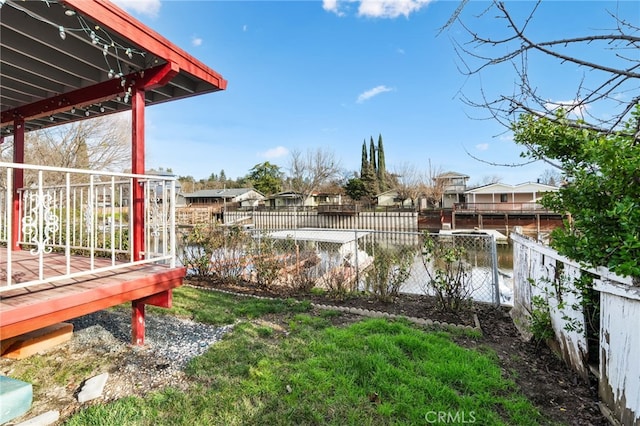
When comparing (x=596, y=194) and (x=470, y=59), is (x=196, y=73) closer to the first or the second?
(x=470, y=59)

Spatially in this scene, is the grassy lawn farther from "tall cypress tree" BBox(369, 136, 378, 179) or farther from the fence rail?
"tall cypress tree" BBox(369, 136, 378, 179)

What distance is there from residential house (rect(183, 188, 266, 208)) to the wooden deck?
32.3 metres

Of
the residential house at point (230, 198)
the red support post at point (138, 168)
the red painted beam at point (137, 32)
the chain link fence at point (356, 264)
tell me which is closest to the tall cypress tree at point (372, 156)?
the residential house at point (230, 198)

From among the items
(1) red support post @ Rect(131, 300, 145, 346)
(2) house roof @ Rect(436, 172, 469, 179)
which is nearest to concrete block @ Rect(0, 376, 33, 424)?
(1) red support post @ Rect(131, 300, 145, 346)

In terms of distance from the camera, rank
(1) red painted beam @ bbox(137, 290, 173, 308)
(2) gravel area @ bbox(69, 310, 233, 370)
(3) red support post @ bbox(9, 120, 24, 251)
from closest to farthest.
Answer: (2) gravel area @ bbox(69, 310, 233, 370) → (1) red painted beam @ bbox(137, 290, 173, 308) → (3) red support post @ bbox(9, 120, 24, 251)

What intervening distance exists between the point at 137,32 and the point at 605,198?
12.1 ft

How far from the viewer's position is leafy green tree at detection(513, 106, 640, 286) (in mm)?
1483

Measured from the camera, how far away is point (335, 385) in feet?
6.92

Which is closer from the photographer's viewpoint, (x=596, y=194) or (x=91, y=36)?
(x=596, y=194)

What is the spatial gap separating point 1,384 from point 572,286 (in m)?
3.90

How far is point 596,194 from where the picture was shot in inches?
70.7

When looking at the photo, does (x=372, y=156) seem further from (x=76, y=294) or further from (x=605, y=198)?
(x=76, y=294)

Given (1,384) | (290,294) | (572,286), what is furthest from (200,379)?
(572,286)

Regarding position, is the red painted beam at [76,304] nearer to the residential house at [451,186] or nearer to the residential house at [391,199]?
the residential house at [451,186]
